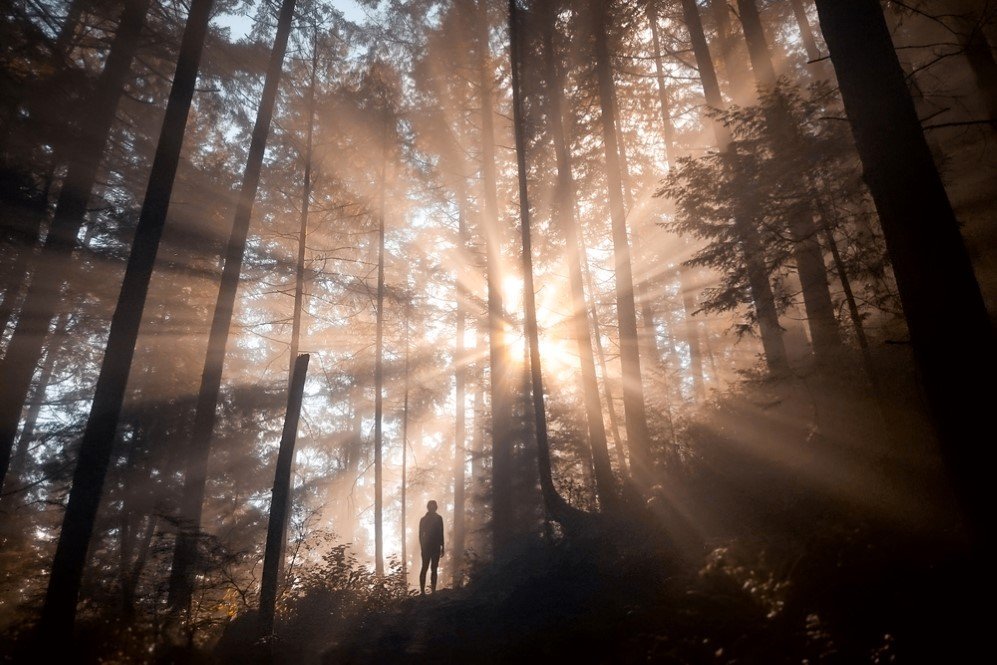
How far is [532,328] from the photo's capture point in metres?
10.9

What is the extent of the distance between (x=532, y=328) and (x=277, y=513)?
6424 millimetres

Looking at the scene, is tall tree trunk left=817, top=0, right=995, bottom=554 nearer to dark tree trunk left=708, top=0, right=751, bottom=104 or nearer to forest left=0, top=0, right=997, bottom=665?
forest left=0, top=0, right=997, bottom=665

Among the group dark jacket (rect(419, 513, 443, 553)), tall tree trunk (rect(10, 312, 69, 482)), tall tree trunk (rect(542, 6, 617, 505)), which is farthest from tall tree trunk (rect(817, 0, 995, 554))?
tall tree trunk (rect(10, 312, 69, 482))

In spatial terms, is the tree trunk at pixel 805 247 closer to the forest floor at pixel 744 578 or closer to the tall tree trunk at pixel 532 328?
the forest floor at pixel 744 578

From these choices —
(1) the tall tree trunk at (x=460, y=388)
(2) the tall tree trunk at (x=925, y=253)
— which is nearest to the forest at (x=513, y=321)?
(2) the tall tree trunk at (x=925, y=253)

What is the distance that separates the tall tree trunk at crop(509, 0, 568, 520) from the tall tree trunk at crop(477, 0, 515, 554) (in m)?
1.51

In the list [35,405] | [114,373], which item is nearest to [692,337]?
[114,373]

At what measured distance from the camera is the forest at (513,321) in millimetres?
4266

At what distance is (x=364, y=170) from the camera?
661 inches

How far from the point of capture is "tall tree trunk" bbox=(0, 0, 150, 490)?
981 centimetres

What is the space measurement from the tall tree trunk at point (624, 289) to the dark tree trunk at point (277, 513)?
6961mm

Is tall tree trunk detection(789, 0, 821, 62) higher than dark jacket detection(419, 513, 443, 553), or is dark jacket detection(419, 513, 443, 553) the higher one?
tall tree trunk detection(789, 0, 821, 62)

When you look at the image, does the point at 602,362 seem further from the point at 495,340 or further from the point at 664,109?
the point at 664,109

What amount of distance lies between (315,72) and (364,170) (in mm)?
3467
